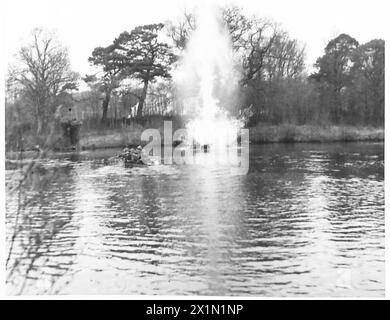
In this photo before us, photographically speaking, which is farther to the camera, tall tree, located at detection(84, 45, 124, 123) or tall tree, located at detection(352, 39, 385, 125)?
tall tree, located at detection(84, 45, 124, 123)

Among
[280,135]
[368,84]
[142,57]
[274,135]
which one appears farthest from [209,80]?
[368,84]

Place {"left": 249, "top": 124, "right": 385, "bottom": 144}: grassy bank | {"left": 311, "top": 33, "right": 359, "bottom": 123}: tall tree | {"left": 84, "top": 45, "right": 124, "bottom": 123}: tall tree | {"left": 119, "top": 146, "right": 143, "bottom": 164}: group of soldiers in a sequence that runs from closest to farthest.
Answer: {"left": 119, "top": 146, "right": 143, "bottom": 164}: group of soldiers
{"left": 84, "top": 45, "right": 124, "bottom": 123}: tall tree
{"left": 249, "top": 124, "right": 385, "bottom": 144}: grassy bank
{"left": 311, "top": 33, "right": 359, "bottom": 123}: tall tree

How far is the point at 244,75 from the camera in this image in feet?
168

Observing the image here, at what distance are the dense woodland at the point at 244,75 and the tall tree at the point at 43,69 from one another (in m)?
0.07

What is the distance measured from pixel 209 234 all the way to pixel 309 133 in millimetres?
30650

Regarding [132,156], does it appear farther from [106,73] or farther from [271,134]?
[271,134]

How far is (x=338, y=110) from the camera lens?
141ft

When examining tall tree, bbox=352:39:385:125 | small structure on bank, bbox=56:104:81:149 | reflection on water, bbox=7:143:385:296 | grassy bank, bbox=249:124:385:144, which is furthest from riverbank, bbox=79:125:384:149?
reflection on water, bbox=7:143:385:296

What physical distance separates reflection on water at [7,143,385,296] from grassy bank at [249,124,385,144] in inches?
477

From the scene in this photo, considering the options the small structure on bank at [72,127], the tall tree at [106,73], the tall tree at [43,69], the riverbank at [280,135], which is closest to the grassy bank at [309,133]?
the riverbank at [280,135]

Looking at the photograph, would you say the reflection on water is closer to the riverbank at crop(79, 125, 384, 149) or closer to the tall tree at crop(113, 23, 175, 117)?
the riverbank at crop(79, 125, 384, 149)

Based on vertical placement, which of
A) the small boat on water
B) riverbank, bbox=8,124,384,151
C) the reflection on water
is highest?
riverbank, bbox=8,124,384,151

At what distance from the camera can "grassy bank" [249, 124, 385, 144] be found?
128ft
